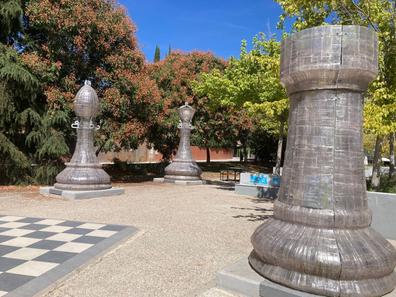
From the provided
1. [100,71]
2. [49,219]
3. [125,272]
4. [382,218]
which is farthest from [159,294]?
[100,71]

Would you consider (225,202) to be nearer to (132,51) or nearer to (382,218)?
(382,218)

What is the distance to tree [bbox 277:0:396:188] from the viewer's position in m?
7.07

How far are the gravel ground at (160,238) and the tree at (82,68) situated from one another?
3247 mm

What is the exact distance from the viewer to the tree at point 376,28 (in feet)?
23.2

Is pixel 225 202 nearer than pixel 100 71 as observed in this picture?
Yes

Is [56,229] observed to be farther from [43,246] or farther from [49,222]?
[43,246]

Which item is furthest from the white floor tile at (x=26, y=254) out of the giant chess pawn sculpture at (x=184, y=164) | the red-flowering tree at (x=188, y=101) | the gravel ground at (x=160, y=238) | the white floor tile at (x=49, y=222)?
the red-flowering tree at (x=188, y=101)

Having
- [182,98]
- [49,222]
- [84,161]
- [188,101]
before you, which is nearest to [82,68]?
[84,161]

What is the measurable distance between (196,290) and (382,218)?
4.46 m

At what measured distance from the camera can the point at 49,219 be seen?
738cm

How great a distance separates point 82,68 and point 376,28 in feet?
35.0

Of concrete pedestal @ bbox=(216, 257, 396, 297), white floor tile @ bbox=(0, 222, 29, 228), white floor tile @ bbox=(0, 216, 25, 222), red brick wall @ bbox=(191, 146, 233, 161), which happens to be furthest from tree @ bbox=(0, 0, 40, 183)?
red brick wall @ bbox=(191, 146, 233, 161)

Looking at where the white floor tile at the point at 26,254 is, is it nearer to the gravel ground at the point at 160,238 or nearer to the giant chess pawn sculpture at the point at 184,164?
the gravel ground at the point at 160,238

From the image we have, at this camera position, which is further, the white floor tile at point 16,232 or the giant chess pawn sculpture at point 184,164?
the giant chess pawn sculpture at point 184,164
